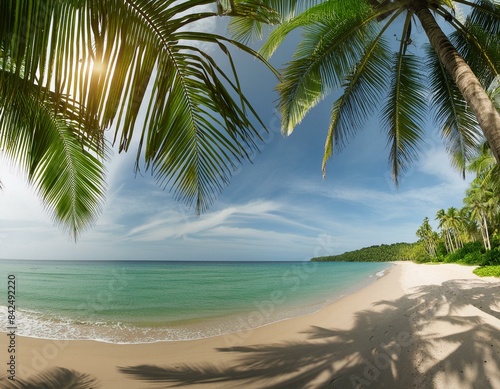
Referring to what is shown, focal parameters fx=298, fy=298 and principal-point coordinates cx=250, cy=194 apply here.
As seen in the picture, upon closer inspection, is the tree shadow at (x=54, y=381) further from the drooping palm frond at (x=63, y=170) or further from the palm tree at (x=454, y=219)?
the palm tree at (x=454, y=219)

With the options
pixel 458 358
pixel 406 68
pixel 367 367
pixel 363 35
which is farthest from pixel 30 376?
pixel 406 68

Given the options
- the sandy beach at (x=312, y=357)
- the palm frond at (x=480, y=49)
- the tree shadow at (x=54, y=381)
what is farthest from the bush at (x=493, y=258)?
the tree shadow at (x=54, y=381)

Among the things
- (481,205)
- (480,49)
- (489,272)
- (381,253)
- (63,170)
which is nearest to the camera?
(63,170)

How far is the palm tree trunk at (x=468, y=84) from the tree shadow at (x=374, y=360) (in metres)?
2.90

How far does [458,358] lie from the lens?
4.36m

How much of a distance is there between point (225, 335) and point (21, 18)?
27.4 feet

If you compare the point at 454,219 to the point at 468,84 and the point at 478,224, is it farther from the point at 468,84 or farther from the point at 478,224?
the point at 468,84

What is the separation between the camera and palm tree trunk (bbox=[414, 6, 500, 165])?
3.95m

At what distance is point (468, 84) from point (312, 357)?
17.2 feet

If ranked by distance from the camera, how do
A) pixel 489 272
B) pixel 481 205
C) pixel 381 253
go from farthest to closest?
pixel 381 253
pixel 481 205
pixel 489 272

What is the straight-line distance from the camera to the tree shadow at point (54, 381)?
471 centimetres

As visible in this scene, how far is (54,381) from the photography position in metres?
4.90

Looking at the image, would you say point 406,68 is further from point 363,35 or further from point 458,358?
point 458,358

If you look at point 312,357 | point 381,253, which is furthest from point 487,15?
point 381,253
